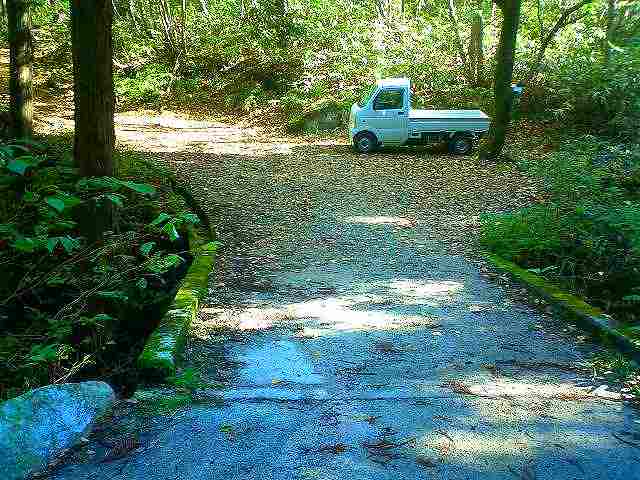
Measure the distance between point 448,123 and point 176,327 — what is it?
487 inches

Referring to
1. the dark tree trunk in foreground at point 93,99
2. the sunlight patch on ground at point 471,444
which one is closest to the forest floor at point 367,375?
the sunlight patch on ground at point 471,444

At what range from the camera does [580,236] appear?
7.88 m

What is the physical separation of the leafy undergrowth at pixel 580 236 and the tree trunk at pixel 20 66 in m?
8.95

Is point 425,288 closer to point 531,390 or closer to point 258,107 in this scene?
point 531,390

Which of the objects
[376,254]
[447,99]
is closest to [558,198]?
[376,254]

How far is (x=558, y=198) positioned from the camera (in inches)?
326

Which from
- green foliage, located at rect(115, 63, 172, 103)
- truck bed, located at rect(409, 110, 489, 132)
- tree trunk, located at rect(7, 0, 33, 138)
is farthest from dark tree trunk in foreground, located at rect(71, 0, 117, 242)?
green foliage, located at rect(115, 63, 172, 103)

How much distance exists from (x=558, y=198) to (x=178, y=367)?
5972mm

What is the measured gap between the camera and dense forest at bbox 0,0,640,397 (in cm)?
424

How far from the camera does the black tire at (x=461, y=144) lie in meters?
16.1

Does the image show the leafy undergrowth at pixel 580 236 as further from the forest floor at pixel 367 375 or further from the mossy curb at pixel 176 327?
the mossy curb at pixel 176 327

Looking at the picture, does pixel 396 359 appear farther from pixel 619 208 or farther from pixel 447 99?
pixel 447 99

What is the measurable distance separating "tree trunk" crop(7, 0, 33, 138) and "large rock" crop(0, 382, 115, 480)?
8858 mm

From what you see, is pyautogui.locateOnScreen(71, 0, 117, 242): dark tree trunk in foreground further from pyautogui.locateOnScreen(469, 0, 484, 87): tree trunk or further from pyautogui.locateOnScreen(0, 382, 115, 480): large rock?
pyautogui.locateOnScreen(469, 0, 484, 87): tree trunk
